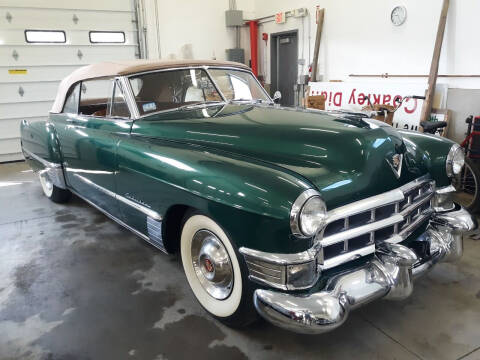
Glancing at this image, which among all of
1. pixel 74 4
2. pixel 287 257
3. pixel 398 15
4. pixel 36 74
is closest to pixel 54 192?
pixel 287 257

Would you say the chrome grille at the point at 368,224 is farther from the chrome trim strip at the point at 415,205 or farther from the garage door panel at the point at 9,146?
the garage door panel at the point at 9,146

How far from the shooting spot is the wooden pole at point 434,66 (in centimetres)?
493

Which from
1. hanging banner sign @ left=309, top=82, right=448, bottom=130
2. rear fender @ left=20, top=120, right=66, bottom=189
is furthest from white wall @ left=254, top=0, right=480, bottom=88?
rear fender @ left=20, top=120, right=66, bottom=189

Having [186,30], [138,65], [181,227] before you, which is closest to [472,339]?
[181,227]

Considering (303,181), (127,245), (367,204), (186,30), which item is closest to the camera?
(303,181)

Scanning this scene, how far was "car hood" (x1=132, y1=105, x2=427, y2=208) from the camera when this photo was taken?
1.93m

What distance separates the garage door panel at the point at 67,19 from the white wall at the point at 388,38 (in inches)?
134

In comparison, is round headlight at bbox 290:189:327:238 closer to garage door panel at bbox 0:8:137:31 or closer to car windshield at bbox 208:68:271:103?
car windshield at bbox 208:68:271:103

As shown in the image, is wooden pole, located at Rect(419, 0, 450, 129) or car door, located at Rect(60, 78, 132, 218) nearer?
car door, located at Rect(60, 78, 132, 218)

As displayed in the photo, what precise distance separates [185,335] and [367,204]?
3.99 ft

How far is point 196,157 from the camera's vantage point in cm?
210

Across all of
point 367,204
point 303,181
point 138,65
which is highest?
point 138,65

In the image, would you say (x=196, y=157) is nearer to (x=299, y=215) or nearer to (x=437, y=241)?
(x=299, y=215)

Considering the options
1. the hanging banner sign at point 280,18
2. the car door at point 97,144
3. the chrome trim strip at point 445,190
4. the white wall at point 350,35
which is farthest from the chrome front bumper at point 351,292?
the hanging banner sign at point 280,18
